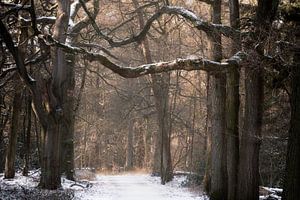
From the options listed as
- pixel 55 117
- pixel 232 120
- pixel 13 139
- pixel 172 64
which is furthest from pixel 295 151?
pixel 13 139

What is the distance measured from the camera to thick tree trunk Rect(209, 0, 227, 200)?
53.0 ft

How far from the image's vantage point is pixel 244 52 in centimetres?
1288

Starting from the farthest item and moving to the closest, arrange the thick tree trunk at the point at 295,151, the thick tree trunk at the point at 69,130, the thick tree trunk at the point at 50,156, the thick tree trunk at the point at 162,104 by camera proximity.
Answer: the thick tree trunk at the point at 162,104, the thick tree trunk at the point at 69,130, the thick tree trunk at the point at 50,156, the thick tree trunk at the point at 295,151

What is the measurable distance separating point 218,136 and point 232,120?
173cm

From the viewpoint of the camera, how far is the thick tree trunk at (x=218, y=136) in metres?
16.2

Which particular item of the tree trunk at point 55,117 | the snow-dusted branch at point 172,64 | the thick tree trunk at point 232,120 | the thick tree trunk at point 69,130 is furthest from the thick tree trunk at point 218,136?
the thick tree trunk at point 69,130

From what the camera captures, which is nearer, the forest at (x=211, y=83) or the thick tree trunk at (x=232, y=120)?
the forest at (x=211, y=83)

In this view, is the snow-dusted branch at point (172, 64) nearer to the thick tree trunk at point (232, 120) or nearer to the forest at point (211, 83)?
the forest at point (211, 83)

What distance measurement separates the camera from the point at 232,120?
49.9 feet

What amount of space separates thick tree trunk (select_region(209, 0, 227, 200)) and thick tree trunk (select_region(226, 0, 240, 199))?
1056mm

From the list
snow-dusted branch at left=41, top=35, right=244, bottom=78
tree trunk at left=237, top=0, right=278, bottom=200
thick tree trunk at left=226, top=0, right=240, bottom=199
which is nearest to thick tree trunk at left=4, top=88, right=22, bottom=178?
snow-dusted branch at left=41, top=35, right=244, bottom=78

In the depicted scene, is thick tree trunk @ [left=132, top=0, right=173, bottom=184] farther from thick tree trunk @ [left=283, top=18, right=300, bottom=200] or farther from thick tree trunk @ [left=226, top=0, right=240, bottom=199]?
thick tree trunk @ [left=283, top=18, right=300, bottom=200]

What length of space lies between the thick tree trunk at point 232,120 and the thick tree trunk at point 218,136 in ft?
3.46

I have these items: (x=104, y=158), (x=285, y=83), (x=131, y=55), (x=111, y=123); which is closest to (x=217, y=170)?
(x=285, y=83)
